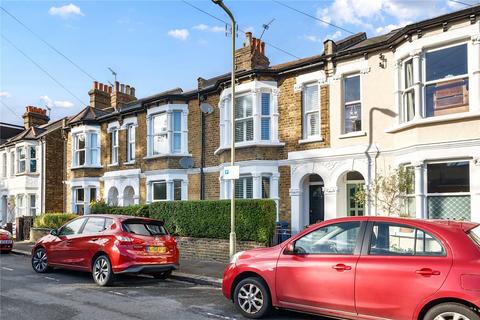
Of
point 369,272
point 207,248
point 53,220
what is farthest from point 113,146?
point 369,272

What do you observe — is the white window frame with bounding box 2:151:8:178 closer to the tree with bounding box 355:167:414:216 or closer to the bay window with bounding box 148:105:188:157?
the bay window with bounding box 148:105:188:157

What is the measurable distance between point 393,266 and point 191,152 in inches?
549

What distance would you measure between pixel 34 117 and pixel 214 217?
72.5 ft

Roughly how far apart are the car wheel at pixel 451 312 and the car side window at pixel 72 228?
805 centimetres

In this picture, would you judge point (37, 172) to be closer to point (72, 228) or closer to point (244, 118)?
point (244, 118)

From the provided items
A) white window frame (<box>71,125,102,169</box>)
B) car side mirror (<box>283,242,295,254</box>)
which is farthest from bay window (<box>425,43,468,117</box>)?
white window frame (<box>71,125,102,169</box>)

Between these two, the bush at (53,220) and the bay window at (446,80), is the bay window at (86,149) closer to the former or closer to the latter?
the bush at (53,220)

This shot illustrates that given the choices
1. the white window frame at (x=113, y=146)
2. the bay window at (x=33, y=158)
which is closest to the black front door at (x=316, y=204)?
the white window frame at (x=113, y=146)

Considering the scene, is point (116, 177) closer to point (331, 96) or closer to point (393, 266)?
point (331, 96)

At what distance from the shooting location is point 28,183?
88.0 feet

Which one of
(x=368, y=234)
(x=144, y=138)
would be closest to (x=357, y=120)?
(x=368, y=234)

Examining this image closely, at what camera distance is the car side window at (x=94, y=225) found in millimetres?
10133

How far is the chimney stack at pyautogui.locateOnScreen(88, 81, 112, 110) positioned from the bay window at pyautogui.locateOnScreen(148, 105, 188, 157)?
743 cm

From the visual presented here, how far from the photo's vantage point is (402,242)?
5812 millimetres
